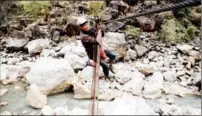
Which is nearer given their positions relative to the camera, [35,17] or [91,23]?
[91,23]

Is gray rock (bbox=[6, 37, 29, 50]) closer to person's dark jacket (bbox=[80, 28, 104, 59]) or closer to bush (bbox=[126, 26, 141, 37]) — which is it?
person's dark jacket (bbox=[80, 28, 104, 59])

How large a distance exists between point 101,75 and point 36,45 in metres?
2.59

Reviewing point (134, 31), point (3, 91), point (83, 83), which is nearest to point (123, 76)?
point (83, 83)

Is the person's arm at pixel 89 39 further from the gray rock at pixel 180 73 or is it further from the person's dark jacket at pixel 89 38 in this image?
the gray rock at pixel 180 73

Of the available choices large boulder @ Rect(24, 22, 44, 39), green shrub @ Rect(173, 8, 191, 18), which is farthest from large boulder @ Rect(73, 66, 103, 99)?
green shrub @ Rect(173, 8, 191, 18)

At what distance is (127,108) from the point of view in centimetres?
457

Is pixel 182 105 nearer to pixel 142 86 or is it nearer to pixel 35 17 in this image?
pixel 142 86

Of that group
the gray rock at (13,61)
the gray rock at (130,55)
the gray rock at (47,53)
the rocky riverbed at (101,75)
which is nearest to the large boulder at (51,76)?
the rocky riverbed at (101,75)

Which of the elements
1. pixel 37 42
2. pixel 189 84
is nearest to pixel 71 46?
pixel 37 42


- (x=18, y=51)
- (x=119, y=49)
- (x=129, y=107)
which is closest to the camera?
(x=129, y=107)

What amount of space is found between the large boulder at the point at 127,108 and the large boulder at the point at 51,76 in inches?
48.7

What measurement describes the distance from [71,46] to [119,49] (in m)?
1.31

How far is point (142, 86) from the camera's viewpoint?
18.9 feet

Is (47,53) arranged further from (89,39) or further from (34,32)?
(89,39)
